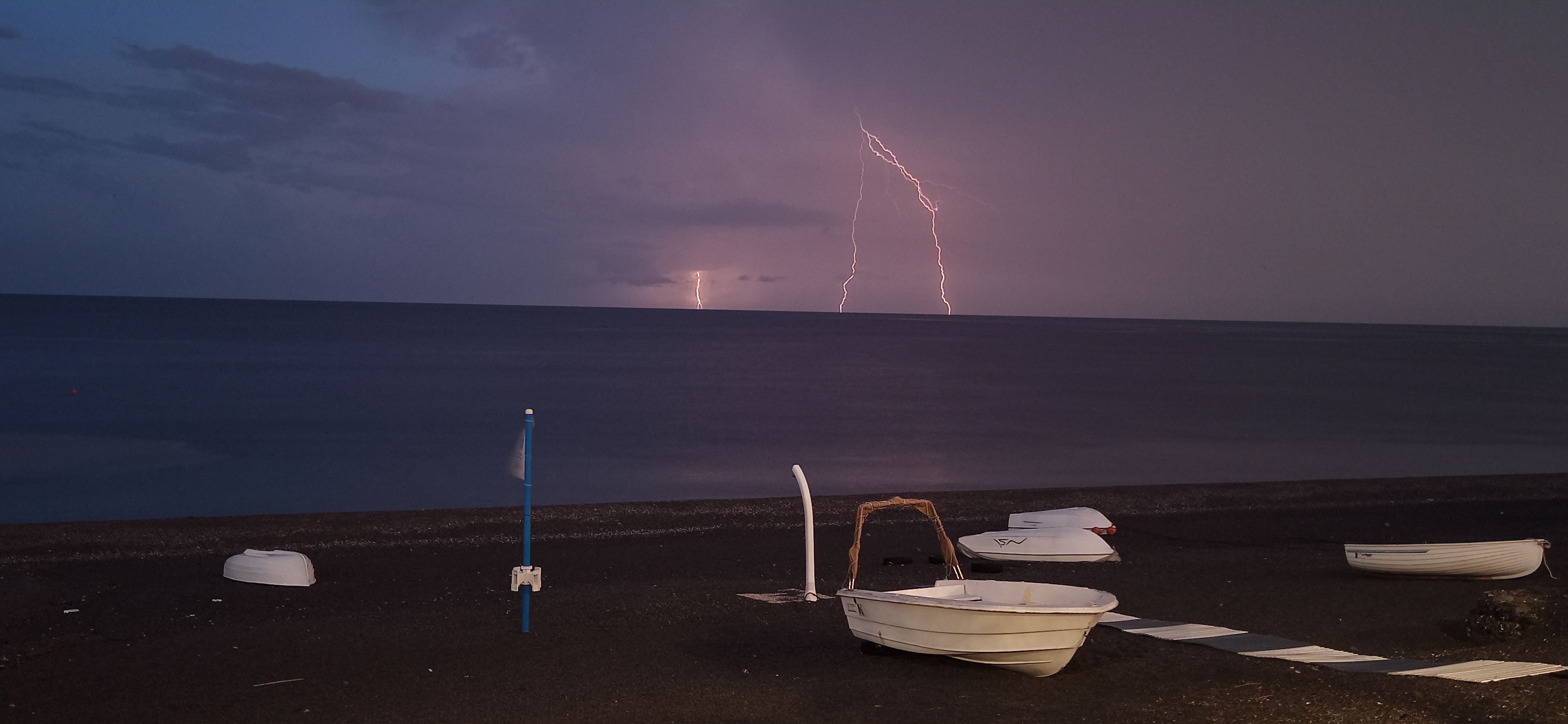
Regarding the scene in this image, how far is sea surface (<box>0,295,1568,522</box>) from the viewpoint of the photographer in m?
27.0

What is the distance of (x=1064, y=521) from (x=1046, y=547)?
896mm

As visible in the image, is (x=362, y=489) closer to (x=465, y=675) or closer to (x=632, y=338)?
(x=465, y=675)

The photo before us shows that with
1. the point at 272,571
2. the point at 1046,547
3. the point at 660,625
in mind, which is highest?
the point at 1046,547

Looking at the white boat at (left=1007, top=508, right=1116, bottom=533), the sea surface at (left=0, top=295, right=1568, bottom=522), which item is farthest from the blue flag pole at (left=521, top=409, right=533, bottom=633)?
the sea surface at (left=0, top=295, right=1568, bottom=522)

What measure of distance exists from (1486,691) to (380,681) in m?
6.59

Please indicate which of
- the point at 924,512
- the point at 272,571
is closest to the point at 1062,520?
the point at 924,512

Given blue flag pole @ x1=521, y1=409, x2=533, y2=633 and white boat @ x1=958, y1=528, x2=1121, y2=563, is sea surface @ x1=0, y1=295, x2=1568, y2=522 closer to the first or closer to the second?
white boat @ x1=958, y1=528, x2=1121, y2=563

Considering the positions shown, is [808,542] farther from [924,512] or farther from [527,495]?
[527,495]

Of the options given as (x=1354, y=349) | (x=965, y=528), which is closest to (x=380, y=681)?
(x=965, y=528)

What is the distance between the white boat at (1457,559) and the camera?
1112cm

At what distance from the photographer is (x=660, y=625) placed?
932 cm

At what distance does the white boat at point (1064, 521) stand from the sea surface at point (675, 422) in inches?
474

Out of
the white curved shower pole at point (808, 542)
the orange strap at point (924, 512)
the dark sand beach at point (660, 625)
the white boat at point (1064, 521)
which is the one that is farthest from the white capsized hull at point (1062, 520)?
the orange strap at point (924, 512)

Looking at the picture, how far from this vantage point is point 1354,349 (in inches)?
4875
